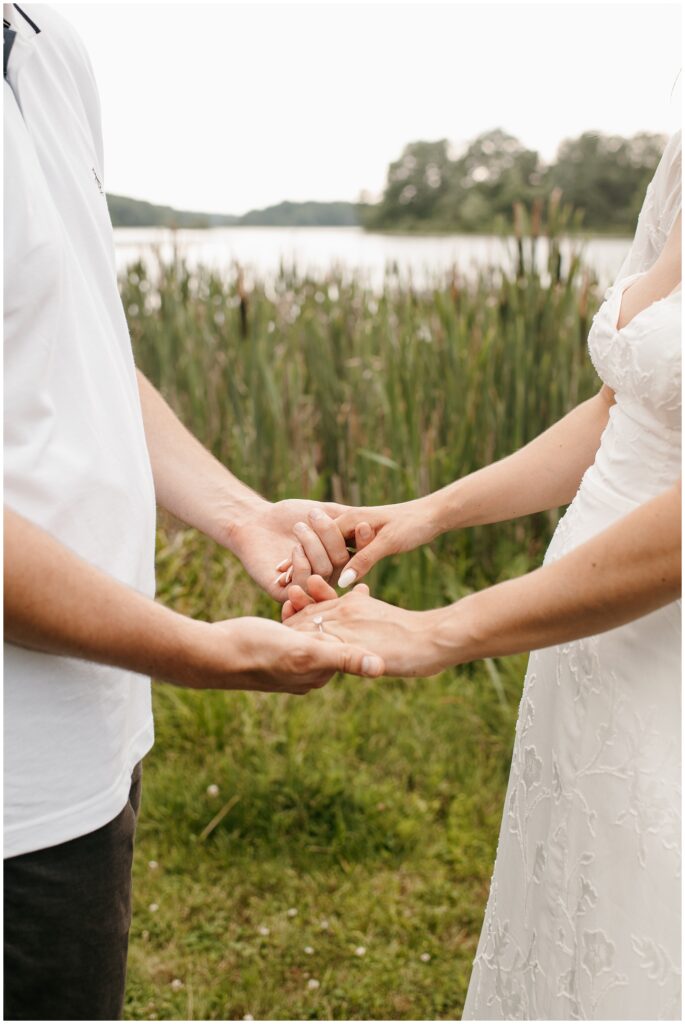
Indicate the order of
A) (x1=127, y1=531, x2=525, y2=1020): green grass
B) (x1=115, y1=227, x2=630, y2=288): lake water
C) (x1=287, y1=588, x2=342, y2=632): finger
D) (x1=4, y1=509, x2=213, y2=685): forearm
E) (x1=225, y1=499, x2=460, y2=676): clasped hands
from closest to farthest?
1. (x1=4, y1=509, x2=213, y2=685): forearm
2. (x1=287, y1=588, x2=342, y2=632): finger
3. (x1=225, y1=499, x2=460, y2=676): clasped hands
4. (x1=127, y1=531, x2=525, y2=1020): green grass
5. (x1=115, y1=227, x2=630, y2=288): lake water

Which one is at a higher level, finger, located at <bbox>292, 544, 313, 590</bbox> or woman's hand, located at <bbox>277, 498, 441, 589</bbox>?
woman's hand, located at <bbox>277, 498, 441, 589</bbox>

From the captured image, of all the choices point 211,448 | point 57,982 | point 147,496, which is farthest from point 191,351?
point 57,982

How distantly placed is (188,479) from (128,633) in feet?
2.16

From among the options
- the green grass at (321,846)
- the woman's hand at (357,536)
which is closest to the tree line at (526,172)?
the green grass at (321,846)

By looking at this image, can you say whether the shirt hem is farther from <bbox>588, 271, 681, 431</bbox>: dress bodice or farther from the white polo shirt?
<bbox>588, 271, 681, 431</bbox>: dress bodice

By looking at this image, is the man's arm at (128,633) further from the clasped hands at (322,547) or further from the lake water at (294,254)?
the lake water at (294,254)

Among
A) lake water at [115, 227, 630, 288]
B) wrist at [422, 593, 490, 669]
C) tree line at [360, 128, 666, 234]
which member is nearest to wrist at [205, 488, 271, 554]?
wrist at [422, 593, 490, 669]

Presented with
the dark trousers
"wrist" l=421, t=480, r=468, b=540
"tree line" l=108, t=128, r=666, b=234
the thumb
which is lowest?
the dark trousers

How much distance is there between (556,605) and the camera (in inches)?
50.2

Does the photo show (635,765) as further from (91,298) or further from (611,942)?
(91,298)

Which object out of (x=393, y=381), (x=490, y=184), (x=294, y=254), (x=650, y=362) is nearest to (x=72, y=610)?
(x=650, y=362)

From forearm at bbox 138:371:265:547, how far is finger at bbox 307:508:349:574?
0.13 meters

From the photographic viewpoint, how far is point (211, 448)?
4.30 m

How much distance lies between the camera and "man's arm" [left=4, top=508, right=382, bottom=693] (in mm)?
1115
